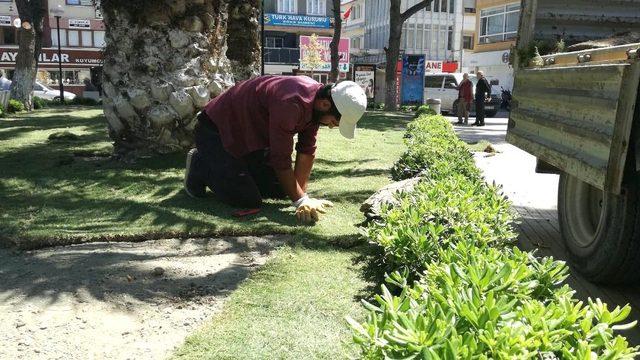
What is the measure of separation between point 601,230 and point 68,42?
46364 millimetres

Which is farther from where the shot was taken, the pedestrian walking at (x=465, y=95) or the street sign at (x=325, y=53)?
the street sign at (x=325, y=53)

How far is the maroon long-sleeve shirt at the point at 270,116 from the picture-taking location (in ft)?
14.9

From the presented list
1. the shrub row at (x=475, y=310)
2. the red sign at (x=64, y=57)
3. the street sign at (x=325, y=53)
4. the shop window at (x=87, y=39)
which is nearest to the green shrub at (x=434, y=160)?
the shrub row at (x=475, y=310)

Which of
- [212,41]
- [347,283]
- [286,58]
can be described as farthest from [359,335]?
[286,58]

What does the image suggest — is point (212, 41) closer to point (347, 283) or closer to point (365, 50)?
point (347, 283)

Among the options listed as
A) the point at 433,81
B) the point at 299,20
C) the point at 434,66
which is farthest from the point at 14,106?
the point at 434,66

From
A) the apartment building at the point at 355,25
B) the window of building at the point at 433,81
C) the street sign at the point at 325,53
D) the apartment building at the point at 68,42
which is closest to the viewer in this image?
the window of building at the point at 433,81

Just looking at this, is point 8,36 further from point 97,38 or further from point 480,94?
Result: point 480,94

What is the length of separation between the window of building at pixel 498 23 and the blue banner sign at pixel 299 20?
603 inches

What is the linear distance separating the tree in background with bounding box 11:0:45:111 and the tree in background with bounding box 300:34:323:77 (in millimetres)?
29303

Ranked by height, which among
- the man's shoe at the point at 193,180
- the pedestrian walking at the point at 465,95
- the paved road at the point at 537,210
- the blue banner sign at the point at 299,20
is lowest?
the paved road at the point at 537,210

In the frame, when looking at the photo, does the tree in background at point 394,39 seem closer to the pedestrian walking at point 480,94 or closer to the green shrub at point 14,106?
the pedestrian walking at point 480,94

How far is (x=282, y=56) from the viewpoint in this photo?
49.8 meters

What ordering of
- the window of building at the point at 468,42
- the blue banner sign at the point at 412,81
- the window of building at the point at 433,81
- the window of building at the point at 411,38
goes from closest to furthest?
1. the window of building at the point at 433,81
2. the blue banner sign at the point at 412,81
3. the window of building at the point at 411,38
4. the window of building at the point at 468,42
